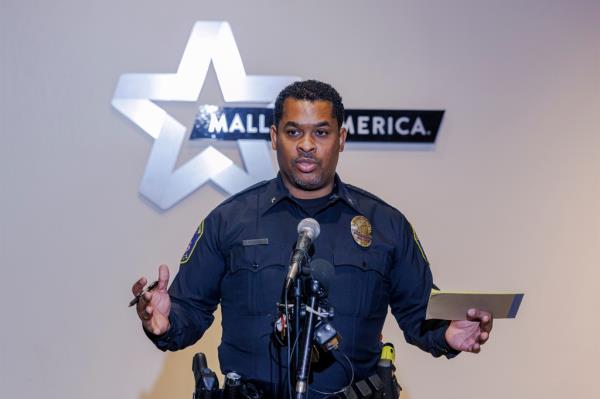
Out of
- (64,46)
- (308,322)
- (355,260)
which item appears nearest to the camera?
(308,322)

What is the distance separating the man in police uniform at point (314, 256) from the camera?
2.59 meters

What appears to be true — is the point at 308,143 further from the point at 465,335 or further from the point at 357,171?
the point at 357,171

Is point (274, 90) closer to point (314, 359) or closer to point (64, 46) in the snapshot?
point (64, 46)

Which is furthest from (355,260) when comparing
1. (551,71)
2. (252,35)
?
(551,71)

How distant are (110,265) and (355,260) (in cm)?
159

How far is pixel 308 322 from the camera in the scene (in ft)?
6.34

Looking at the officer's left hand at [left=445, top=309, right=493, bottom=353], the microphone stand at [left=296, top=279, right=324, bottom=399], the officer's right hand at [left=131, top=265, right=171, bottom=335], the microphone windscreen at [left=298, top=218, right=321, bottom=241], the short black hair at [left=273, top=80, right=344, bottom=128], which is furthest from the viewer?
the short black hair at [left=273, top=80, right=344, bottom=128]

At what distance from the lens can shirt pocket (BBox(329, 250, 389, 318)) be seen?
261 centimetres

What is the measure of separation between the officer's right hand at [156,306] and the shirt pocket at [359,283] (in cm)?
54

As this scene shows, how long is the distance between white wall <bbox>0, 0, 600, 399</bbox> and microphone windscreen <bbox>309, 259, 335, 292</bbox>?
1.90 m

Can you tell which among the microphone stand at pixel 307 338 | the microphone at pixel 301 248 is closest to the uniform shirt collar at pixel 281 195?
the microphone at pixel 301 248

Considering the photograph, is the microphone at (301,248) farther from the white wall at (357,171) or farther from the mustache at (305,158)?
the white wall at (357,171)

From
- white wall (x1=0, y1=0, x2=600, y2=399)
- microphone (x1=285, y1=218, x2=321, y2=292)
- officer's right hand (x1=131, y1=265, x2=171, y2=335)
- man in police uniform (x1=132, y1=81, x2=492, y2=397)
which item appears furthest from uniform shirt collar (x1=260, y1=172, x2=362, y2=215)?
white wall (x1=0, y1=0, x2=600, y2=399)

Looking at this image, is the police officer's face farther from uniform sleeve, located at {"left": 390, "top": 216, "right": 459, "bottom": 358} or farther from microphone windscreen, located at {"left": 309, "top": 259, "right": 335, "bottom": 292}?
microphone windscreen, located at {"left": 309, "top": 259, "right": 335, "bottom": 292}
